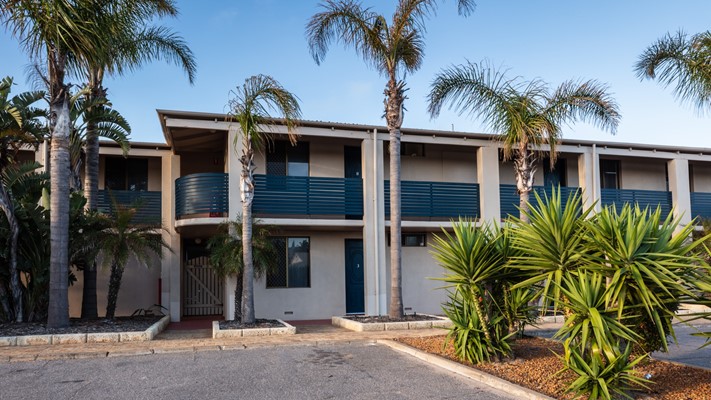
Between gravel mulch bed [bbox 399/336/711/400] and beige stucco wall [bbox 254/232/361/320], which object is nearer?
gravel mulch bed [bbox 399/336/711/400]

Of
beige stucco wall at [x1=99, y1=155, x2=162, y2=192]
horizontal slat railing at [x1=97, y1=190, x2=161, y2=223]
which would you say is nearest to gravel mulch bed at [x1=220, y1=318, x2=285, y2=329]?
horizontal slat railing at [x1=97, y1=190, x2=161, y2=223]

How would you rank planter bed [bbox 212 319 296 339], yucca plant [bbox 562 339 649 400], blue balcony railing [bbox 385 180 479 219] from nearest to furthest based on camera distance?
yucca plant [bbox 562 339 649 400], planter bed [bbox 212 319 296 339], blue balcony railing [bbox 385 180 479 219]

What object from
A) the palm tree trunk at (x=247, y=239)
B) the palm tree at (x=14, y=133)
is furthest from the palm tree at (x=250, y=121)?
the palm tree at (x=14, y=133)

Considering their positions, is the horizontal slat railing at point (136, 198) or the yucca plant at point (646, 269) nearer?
the yucca plant at point (646, 269)

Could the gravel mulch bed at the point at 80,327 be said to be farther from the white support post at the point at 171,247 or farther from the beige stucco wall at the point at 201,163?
the beige stucco wall at the point at 201,163

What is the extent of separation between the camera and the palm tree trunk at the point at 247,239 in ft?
44.1

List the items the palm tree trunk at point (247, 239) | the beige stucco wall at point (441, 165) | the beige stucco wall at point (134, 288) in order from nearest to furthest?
1. the palm tree trunk at point (247, 239)
2. the beige stucco wall at point (134, 288)
3. the beige stucco wall at point (441, 165)

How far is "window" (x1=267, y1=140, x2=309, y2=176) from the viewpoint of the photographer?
56.4 ft

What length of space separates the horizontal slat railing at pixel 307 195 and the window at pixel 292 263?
131 cm

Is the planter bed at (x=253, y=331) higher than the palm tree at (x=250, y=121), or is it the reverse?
the palm tree at (x=250, y=121)

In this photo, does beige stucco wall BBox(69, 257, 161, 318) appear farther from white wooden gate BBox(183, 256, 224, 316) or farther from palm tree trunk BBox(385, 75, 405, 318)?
palm tree trunk BBox(385, 75, 405, 318)

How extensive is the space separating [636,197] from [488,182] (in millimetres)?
5679

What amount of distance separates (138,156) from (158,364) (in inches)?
381

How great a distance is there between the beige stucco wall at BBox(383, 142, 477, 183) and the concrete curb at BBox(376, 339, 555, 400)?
866cm
